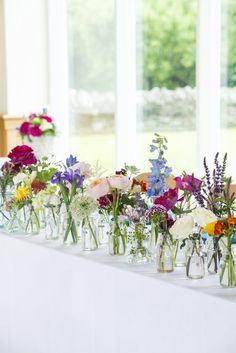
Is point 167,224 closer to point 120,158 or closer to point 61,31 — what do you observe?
point 120,158

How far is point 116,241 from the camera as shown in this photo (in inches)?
99.7

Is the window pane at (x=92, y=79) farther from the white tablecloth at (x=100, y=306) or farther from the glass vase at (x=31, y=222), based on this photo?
the white tablecloth at (x=100, y=306)

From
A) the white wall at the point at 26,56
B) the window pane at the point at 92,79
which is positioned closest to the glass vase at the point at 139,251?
the window pane at the point at 92,79

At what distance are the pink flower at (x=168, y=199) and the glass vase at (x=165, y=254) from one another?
0.28ft

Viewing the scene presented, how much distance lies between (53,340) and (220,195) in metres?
0.74

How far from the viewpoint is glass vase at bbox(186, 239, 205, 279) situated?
220cm

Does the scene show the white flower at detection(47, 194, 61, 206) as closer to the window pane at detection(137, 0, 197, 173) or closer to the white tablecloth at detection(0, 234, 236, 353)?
the white tablecloth at detection(0, 234, 236, 353)

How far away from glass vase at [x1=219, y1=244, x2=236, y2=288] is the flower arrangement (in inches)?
177

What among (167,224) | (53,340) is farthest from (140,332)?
(53,340)

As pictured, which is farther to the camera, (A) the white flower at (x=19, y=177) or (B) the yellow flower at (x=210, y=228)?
(A) the white flower at (x=19, y=177)

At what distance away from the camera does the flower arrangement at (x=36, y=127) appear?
21.3 feet

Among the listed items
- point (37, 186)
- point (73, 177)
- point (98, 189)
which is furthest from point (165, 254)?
point (37, 186)

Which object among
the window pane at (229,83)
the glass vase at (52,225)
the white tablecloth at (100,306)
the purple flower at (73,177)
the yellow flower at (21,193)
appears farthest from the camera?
the window pane at (229,83)

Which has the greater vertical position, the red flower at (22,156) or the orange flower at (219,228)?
the red flower at (22,156)
